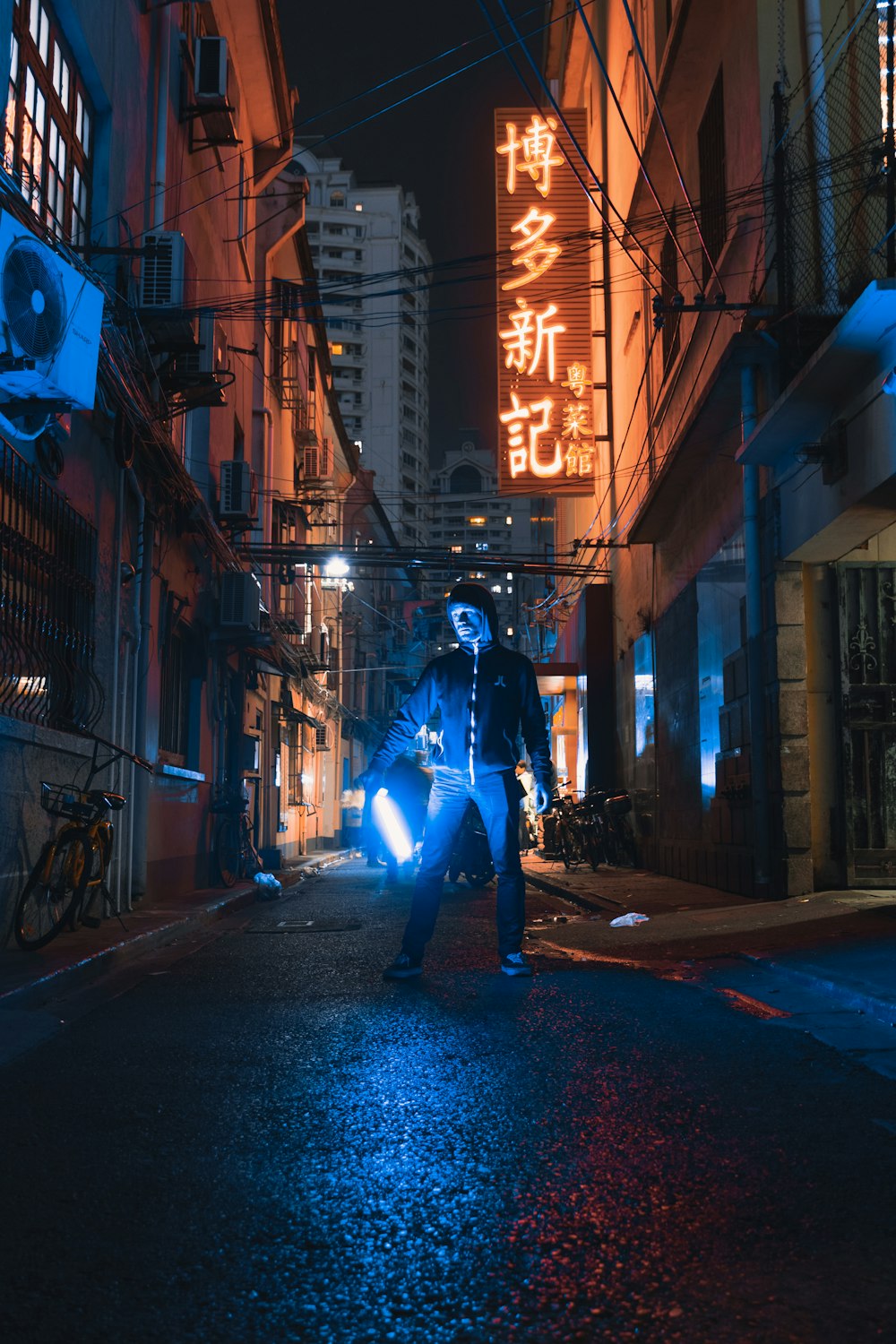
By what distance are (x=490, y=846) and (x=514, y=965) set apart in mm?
654

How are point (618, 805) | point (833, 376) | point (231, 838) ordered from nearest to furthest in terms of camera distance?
point (833, 376) → point (231, 838) → point (618, 805)

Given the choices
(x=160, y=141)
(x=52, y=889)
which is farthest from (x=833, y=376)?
(x=160, y=141)

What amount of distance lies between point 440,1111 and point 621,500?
1798 centimetres

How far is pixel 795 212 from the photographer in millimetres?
9953

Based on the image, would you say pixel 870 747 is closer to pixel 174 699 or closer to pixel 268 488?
pixel 174 699

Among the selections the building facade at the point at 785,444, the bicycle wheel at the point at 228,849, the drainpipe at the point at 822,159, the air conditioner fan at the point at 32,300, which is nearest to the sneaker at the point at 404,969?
the air conditioner fan at the point at 32,300


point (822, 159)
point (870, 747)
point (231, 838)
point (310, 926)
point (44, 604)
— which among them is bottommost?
point (310, 926)

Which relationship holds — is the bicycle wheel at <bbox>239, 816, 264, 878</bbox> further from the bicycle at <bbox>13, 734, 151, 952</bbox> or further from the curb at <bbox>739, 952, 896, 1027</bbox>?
the curb at <bbox>739, 952, 896, 1027</bbox>

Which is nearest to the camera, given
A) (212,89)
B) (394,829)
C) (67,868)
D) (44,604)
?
(67,868)

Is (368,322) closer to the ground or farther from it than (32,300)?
farther from it

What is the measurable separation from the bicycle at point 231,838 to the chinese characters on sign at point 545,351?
8.04 metres

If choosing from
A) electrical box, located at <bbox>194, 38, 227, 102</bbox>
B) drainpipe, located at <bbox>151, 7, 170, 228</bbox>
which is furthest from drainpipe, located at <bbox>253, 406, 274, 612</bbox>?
drainpipe, located at <bbox>151, 7, 170, 228</bbox>

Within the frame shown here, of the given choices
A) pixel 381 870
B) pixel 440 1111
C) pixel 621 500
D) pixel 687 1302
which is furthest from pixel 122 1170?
pixel 621 500

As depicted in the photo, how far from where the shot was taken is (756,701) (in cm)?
1047
